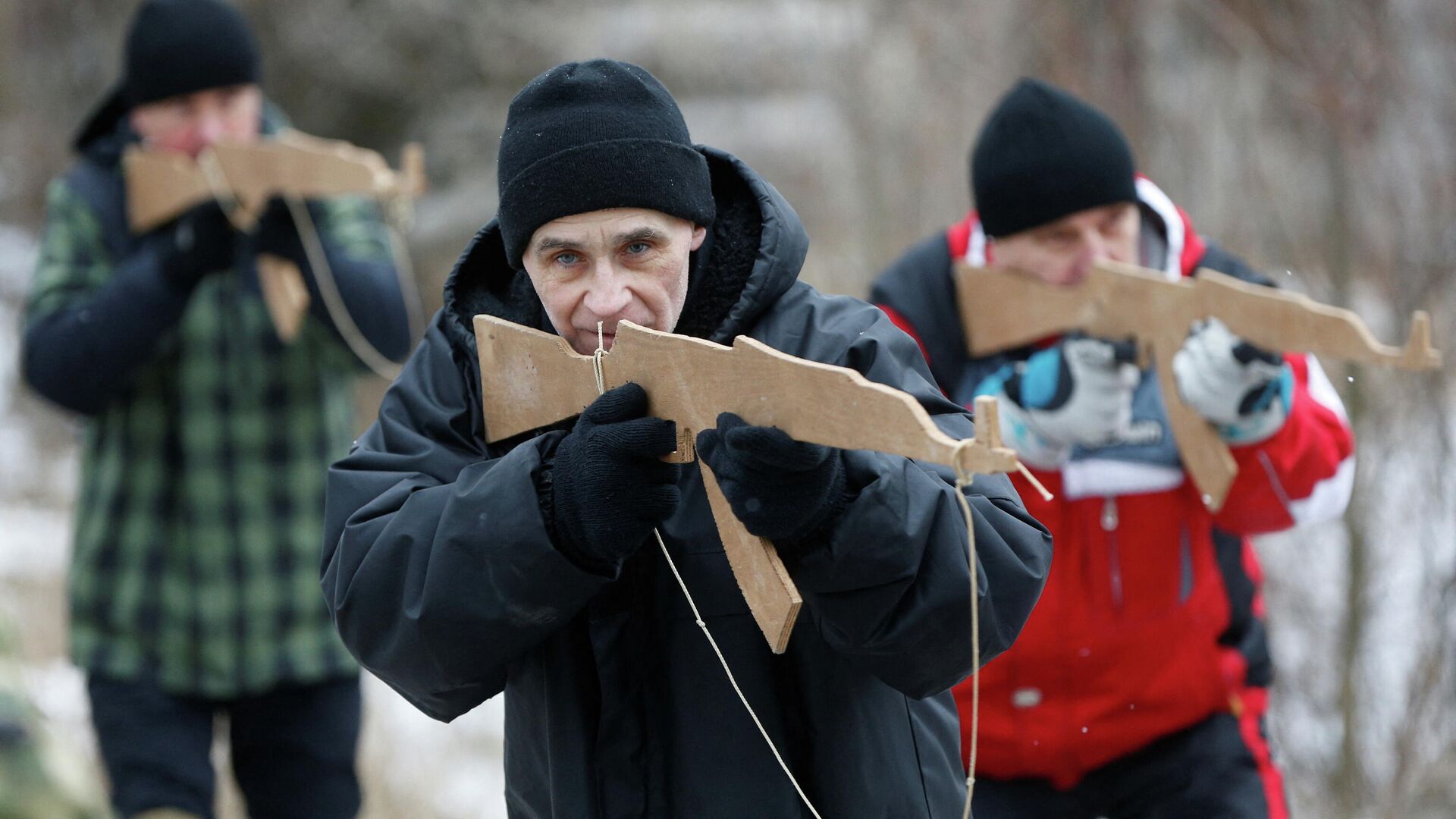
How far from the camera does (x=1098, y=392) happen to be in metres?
3.11

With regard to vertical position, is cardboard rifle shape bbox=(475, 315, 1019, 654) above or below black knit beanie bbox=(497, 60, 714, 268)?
below

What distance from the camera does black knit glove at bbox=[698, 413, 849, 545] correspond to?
187 cm

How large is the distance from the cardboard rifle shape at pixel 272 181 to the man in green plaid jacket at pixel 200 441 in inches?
2.0

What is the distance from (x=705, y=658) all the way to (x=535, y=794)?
0.32m

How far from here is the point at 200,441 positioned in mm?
3955

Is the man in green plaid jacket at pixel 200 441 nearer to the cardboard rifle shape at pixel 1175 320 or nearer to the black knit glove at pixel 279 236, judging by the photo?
the black knit glove at pixel 279 236

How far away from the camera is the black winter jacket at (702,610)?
2.07 m

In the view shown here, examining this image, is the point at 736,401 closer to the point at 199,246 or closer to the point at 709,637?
the point at 709,637

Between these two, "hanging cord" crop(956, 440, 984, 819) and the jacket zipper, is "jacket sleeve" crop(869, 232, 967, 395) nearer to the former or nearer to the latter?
the jacket zipper

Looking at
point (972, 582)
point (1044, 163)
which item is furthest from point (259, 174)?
point (972, 582)

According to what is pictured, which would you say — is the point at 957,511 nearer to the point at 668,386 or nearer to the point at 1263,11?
the point at 668,386

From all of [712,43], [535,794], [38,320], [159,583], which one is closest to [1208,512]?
[535,794]

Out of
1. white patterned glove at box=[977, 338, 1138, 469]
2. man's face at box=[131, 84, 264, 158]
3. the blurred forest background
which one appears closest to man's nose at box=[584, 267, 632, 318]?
the blurred forest background

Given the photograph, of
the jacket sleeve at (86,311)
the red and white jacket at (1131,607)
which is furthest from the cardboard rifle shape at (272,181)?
the red and white jacket at (1131,607)
